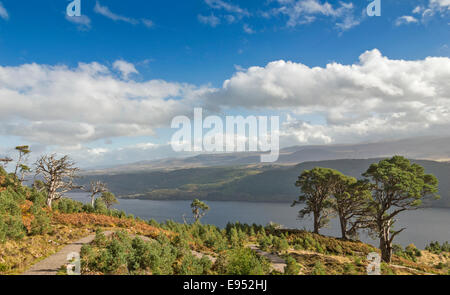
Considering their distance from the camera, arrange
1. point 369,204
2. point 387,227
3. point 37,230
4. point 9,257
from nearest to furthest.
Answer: point 9,257
point 37,230
point 387,227
point 369,204

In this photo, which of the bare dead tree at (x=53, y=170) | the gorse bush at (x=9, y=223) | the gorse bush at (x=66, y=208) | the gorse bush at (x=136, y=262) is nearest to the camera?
the gorse bush at (x=136, y=262)

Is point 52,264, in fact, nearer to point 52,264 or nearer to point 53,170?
point 52,264

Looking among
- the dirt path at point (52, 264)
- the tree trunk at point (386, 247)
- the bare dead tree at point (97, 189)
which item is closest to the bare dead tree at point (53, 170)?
the bare dead tree at point (97, 189)

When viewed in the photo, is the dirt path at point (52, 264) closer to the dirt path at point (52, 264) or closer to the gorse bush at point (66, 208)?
the dirt path at point (52, 264)

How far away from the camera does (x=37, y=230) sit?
2147cm

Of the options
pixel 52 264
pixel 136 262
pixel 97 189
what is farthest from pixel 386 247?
pixel 97 189

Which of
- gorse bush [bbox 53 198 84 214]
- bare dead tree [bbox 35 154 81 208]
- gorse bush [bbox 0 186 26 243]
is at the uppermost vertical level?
bare dead tree [bbox 35 154 81 208]

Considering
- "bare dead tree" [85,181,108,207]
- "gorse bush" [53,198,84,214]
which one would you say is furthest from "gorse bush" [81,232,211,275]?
"bare dead tree" [85,181,108,207]

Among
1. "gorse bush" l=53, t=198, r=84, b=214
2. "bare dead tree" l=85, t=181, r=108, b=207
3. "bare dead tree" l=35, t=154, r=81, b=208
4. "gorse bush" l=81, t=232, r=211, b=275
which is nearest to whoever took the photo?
"gorse bush" l=81, t=232, r=211, b=275

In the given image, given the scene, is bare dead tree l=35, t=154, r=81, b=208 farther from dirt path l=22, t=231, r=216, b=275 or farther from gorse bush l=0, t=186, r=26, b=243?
dirt path l=22, t=231, r=216, b=275
